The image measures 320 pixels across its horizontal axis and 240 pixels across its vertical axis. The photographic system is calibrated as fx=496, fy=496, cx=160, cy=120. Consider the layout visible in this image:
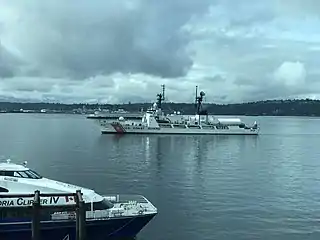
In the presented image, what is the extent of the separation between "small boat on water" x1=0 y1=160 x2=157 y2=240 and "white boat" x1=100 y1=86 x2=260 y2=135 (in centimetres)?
10330

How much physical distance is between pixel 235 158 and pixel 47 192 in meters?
54.3

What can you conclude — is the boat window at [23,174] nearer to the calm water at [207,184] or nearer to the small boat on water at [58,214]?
the small boat on water at [58,214]

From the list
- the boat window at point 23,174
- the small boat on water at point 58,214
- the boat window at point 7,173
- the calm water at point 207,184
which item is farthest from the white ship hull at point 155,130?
the boat window at point 7,173

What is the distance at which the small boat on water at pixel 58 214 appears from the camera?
22547 mm

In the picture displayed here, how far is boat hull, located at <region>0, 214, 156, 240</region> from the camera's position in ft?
73.9

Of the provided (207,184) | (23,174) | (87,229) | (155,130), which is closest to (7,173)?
(23,174)

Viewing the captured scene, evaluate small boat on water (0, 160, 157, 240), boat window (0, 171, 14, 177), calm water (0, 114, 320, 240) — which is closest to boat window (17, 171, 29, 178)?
small boat on water (0, 160, 157, 240)

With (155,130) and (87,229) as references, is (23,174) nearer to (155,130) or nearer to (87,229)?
(87,229)

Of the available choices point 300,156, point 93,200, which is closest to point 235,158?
point 300,156

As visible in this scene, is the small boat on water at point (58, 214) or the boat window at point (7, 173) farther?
the boat window at point (7, 173)

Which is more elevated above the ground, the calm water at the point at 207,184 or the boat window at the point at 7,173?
the boat window at the point at 7,173

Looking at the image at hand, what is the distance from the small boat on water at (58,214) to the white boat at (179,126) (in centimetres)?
10330

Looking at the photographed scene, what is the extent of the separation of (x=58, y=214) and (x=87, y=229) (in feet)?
5.68

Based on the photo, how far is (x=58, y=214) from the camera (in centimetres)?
2323
